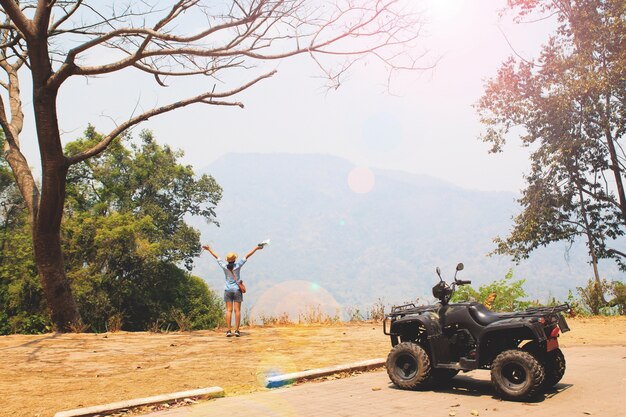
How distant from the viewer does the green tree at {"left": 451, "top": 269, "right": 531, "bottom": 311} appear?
17266 millimetres

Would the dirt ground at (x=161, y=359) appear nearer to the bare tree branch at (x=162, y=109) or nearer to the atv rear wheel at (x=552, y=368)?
the atv rear wheel at (x=552, y=368)

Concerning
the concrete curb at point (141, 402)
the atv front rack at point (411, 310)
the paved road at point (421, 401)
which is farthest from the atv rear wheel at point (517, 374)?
the concrete curb at point (141, 402)

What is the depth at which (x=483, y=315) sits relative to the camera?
21.9ft

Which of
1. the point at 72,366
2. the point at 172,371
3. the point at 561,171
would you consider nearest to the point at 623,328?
the point at 172,371

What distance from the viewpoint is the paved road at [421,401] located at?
18.7 ft

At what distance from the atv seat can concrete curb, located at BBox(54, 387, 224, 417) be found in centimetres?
345

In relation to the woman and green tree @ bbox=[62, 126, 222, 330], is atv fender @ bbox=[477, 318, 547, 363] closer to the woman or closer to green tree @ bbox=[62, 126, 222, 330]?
the woman

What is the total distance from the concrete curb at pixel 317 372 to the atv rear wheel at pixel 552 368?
2.90 m

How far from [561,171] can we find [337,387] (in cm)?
2401

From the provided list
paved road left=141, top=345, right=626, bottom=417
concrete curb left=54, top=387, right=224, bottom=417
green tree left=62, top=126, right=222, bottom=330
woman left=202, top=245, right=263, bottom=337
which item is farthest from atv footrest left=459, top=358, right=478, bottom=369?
green tree left=62, top=126, right=222, bottom=330

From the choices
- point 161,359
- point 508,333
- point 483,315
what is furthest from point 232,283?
point 508,333

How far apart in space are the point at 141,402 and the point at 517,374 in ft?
15.0

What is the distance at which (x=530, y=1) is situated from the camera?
27.0 m

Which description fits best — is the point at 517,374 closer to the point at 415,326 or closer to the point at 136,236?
the point at 415,326
